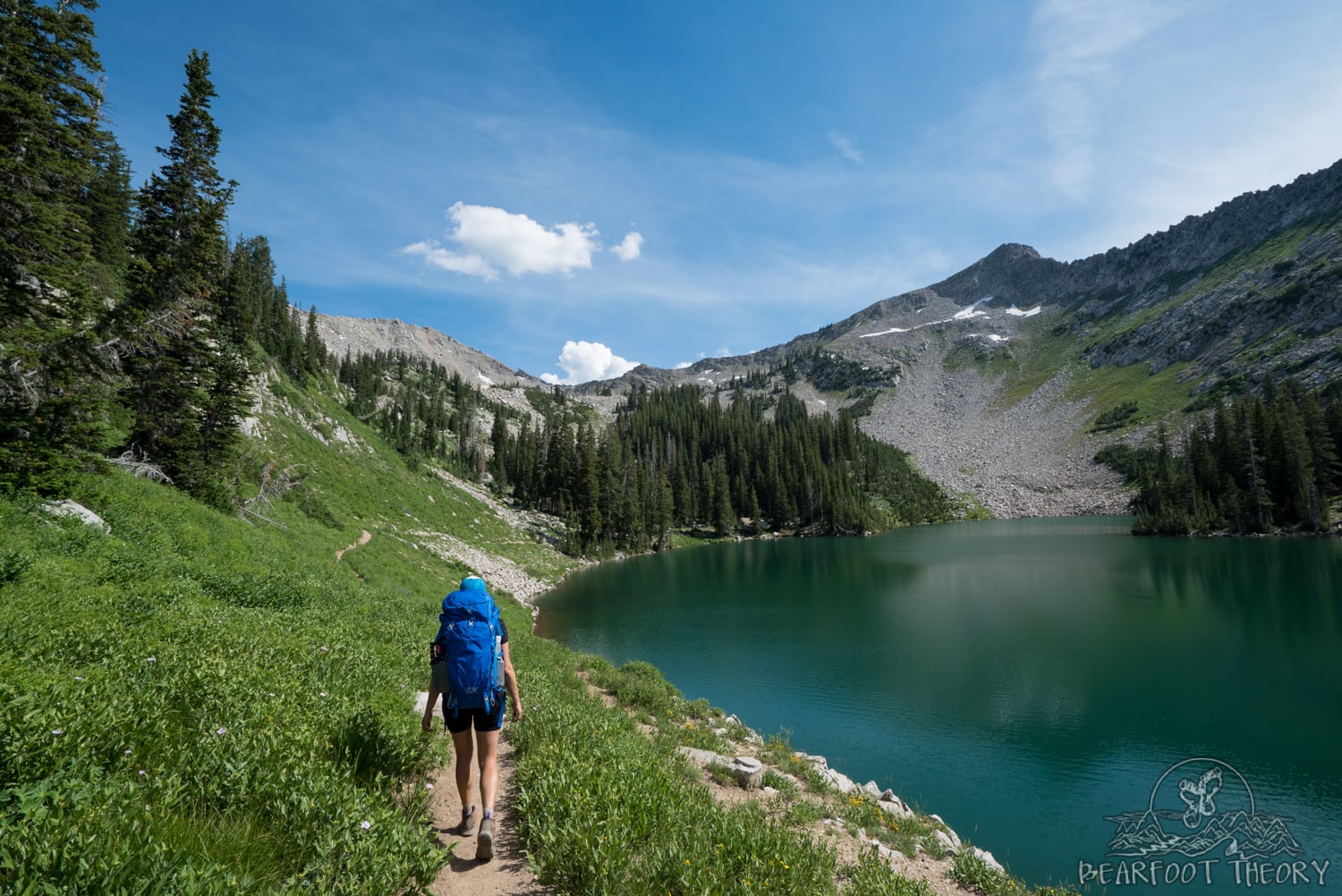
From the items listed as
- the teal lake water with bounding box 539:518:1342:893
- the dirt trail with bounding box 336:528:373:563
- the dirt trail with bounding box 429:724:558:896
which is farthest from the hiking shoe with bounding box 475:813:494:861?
the dirt trail with bounding box 336:528:373:563

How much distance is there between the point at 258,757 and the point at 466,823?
2399 mm

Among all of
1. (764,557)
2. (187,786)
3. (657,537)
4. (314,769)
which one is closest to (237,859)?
(187,786)

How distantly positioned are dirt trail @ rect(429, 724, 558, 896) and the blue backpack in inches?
40.2

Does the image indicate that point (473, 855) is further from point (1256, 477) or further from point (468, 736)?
point (1256, 477)

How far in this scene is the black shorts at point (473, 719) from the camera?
6.33m

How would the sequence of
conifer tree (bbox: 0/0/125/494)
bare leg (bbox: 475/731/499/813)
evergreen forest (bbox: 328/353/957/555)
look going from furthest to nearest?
evergreen forest (bbox: 328/353/957/555) → conifer tree (bbox: 0/0/125/494) → bare leg (bbox: 475/731/499/813)

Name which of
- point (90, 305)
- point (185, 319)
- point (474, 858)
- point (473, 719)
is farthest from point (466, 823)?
point (185, 319)

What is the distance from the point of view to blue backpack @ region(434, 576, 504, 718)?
6281mm

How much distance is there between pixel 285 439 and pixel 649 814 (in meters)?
43.6

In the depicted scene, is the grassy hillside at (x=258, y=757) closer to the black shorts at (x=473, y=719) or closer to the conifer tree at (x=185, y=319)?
the black shorts at (x=473, y=719)

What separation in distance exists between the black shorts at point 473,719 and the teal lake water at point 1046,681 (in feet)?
41.7

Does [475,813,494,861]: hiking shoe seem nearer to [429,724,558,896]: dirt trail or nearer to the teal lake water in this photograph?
[429,724,558,896]: dirt trail

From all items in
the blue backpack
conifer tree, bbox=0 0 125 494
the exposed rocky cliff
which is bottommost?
the blue backpack

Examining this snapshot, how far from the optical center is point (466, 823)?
6.27 m
